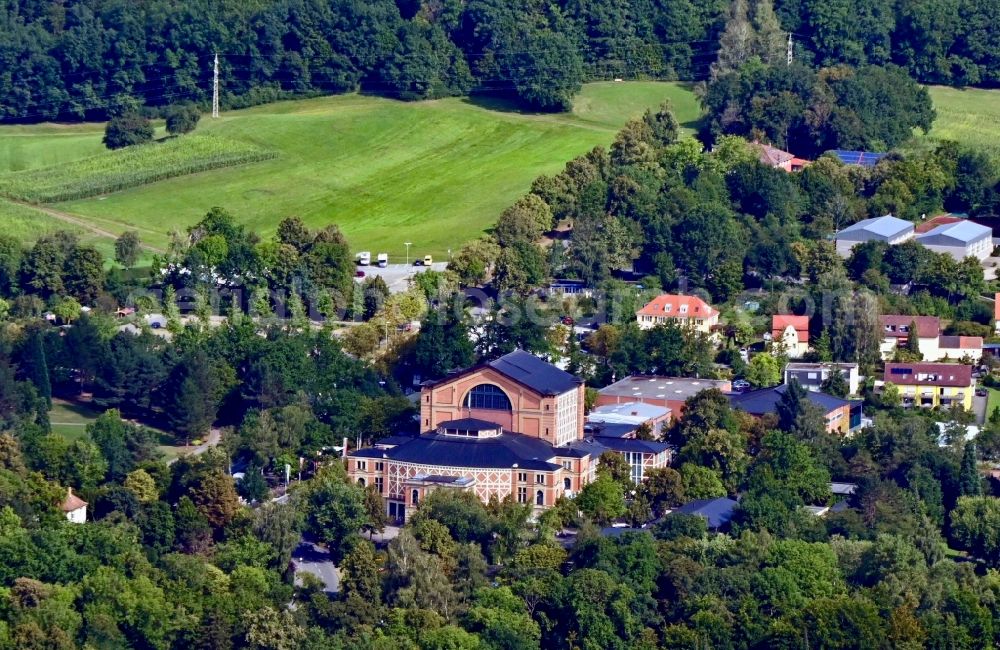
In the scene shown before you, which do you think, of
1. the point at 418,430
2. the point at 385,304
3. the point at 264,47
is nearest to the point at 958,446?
the point at 418,430

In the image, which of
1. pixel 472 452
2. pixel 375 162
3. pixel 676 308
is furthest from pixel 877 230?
pixel 472 452

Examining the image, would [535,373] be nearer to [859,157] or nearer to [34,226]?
[34,226]

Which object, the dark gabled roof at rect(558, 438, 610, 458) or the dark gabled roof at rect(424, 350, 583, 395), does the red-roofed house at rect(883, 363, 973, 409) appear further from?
the dark gabled roof at rect(558, 438, 610, 458)

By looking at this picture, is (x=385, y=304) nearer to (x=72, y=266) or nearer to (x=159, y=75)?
(x=72, y=266)

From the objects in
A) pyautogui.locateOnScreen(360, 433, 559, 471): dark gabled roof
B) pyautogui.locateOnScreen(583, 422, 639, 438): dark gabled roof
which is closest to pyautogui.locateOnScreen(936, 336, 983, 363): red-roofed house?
pyautogui.locateOnScreen(583, 422, 639, 438): dark gabled roof

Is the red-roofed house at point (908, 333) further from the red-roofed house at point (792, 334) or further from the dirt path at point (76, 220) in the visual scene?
the dirt path at point (76, 220)

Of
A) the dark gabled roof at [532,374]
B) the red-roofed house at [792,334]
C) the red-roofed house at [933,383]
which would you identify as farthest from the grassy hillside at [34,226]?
the red-roofed house at [933,383]

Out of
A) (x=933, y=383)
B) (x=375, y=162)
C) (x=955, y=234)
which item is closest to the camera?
(x=933, y=383)
